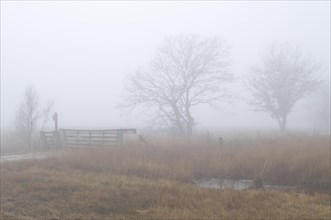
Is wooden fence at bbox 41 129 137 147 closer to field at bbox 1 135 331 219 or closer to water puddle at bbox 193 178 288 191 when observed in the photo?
field at bbox 1 135 331 219

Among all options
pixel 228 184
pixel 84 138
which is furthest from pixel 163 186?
pixel 84 138

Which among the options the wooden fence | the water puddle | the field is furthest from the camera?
Answer: the wooden fence

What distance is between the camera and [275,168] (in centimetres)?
1473


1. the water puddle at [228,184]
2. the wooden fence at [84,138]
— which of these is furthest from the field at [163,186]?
the wooden fence at [84,138]

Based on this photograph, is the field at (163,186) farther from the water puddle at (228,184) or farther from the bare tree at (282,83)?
the bare tree at (282,83)

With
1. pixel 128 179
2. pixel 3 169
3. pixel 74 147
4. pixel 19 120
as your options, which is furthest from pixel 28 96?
pixel 128 179

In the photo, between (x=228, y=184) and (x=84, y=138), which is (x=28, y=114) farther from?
(x=228, y=184)

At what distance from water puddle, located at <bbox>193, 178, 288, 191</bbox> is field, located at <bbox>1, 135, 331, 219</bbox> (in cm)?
27

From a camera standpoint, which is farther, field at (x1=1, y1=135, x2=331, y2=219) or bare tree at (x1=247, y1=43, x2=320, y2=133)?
bare tree at (x1=247, y1=43, x2=320, y2=133)

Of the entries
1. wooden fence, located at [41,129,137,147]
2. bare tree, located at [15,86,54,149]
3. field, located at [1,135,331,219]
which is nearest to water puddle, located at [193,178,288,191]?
field, located at [1,135,331,219]

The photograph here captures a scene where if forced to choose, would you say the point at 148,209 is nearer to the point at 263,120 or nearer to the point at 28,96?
the point at 28,96

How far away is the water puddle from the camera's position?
13.1 meters

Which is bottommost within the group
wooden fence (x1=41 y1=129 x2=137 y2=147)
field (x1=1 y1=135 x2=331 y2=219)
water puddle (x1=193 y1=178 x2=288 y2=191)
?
water puddle (x1=193 y1=178 x2=288 y2=191)

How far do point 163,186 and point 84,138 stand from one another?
16329 mm
